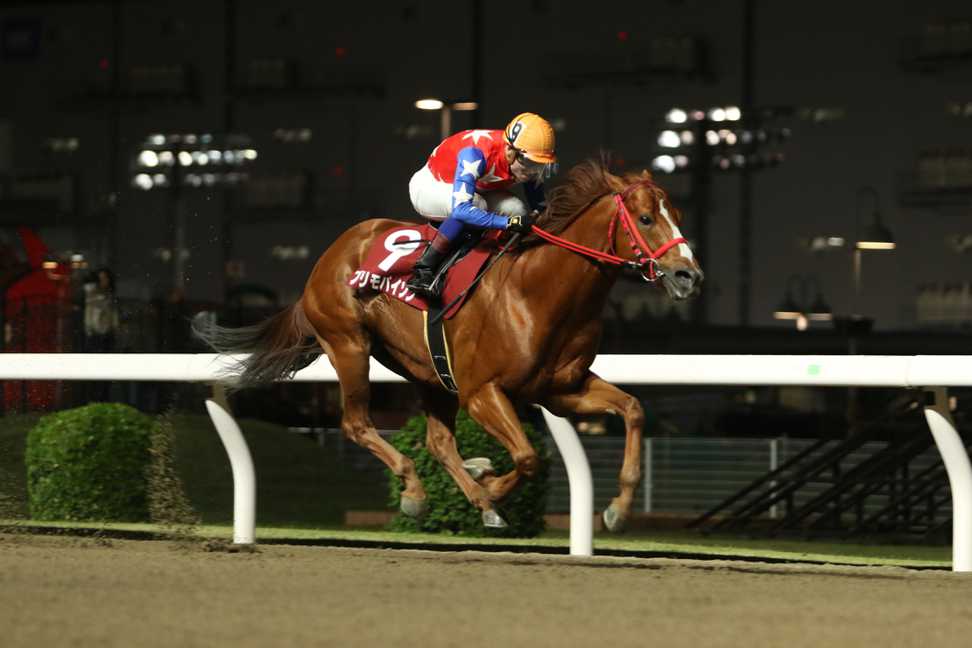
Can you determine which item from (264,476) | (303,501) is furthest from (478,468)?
(264,476)

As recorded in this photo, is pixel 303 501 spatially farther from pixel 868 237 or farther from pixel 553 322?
pixel 868 237

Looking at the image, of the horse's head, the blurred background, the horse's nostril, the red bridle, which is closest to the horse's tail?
the red bridle

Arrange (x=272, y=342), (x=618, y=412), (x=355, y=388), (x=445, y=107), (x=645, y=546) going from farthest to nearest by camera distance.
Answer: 1. (x=445, y=107)
2. (x=645, y=546)
3. (x=272, y=342)
4. (x=355, y=388)
5. (x=618, y=412)

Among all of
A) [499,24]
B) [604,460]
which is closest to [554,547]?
[604,460]

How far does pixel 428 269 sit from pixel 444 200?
1.10 ft

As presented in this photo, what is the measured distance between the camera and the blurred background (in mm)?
14422

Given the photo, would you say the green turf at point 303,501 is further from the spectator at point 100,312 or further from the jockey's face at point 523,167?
the jockey's face at point 523,167

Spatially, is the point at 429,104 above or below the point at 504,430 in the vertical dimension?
above

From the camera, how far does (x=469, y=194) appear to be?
582 cm

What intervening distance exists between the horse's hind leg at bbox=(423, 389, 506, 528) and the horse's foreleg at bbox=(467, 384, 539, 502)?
5cm

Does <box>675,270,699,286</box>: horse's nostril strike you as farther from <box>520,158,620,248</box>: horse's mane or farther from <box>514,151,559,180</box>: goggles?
<box>514,151,559,180</box>: goggles

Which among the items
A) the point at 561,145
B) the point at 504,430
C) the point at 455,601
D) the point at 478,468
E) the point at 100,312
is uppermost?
the point at 561,145

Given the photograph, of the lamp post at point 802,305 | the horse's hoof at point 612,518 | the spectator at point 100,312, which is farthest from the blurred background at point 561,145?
the horse's hoof at point 612,518

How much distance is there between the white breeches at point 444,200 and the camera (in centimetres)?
616
